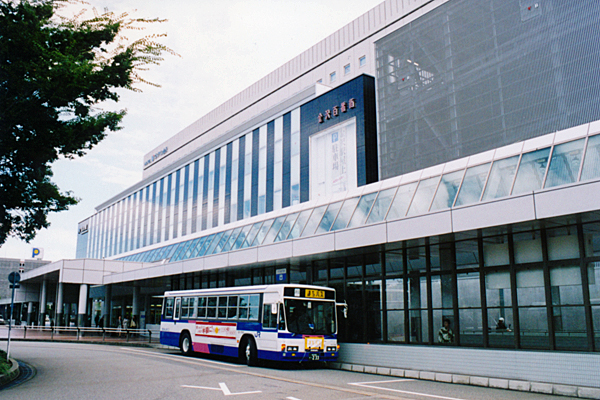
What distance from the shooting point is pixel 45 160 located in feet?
50.2

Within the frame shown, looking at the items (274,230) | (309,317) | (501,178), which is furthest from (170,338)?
(501,178)

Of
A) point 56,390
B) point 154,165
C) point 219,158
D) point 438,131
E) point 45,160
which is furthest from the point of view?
point 154,165

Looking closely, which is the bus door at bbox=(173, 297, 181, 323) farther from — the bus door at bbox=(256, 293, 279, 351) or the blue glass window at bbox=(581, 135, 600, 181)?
the blue glass window at bbox=(581, 135, 600, 181)

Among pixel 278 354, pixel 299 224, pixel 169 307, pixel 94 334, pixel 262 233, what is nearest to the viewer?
pixel 278 354

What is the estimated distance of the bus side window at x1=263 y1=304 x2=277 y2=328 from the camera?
17.2m

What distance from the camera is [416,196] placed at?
1773 cm

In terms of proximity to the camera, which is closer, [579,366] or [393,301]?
[579,366]

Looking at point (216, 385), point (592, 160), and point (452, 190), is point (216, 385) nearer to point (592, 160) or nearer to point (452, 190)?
point (452, 190)

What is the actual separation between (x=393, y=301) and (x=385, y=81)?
24.3m

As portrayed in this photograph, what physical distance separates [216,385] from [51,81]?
848cm

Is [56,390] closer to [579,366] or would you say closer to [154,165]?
[579,366]

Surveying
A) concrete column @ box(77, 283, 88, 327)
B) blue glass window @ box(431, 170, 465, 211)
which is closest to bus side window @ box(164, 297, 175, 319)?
blue glass window @ box(431, 170, 465, 211)

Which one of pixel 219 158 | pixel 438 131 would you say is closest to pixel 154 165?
pixel 219 158

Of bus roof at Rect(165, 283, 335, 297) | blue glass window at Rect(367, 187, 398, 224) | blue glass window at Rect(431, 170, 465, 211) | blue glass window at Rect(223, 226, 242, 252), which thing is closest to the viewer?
blue glass window at Rect(431, 170, 465, 211)
